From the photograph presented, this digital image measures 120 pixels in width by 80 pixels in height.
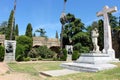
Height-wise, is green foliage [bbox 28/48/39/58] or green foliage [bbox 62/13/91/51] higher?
green foliage [bbox 62/13/91/51]

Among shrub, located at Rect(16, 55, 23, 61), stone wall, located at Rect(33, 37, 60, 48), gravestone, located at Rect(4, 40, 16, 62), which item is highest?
stone wall, located at Rect(33, 37, 60, 48)

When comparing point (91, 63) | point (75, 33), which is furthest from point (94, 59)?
point (75, 33)

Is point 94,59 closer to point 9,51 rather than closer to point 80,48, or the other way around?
point 9,51

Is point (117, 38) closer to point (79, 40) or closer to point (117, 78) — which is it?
point (79, 40)

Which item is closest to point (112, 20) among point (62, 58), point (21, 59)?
point (62, 58)

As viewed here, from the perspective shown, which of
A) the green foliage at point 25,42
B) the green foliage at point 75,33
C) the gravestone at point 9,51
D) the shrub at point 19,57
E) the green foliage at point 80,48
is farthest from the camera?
the green foliage at point 75,33

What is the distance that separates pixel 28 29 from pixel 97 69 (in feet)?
82.2

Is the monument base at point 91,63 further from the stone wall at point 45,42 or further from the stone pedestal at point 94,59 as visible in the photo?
the stone wall at point 45,42

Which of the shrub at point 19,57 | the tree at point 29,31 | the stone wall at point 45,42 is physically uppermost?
the tree at point 29,31

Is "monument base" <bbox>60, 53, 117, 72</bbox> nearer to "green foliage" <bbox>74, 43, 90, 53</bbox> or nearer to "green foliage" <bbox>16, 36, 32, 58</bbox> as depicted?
"green foliage" <bbox>74, 43, 90, 53</bbox>

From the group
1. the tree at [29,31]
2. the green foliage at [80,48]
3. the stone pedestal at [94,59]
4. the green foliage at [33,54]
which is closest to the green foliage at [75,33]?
the green foliage at [80,48]

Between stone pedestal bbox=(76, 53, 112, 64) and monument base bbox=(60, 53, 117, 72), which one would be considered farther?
stone pedestal bbox=(76, 53, 112, 64)

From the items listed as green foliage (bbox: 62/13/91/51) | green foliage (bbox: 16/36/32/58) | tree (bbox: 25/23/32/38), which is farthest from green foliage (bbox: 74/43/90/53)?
tree (bbox: 25/23/32/38)

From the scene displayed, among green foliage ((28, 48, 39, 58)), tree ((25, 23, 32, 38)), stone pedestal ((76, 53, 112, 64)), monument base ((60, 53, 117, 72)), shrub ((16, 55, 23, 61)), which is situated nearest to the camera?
monument base ((60, 53, 117, 72))
